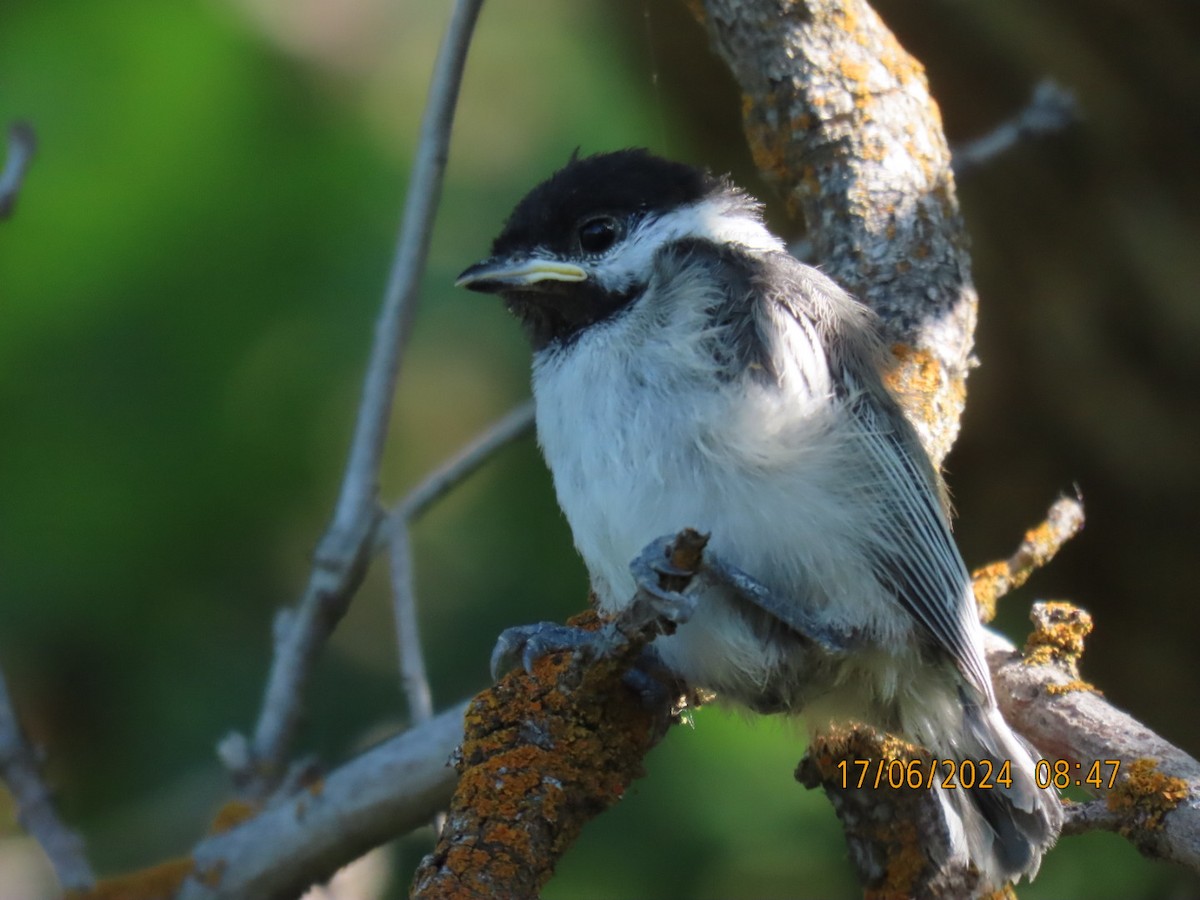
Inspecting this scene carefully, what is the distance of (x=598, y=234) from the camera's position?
226cm

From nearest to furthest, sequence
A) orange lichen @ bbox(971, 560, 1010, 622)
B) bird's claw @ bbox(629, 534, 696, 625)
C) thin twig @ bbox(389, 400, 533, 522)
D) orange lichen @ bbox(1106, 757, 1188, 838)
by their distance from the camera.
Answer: bird's claw @ bbox(629, 534, 696, 625)
orange lichen @ bbox(1106, 757, 1188, 838)
orange lichen @ bbox(971, 560, 1010, 622)
thin twig @ bbox(389, 400, 533, 522)

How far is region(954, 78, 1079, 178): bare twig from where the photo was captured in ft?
9.64

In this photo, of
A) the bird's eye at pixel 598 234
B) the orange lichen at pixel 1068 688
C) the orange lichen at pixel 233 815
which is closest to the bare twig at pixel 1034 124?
the bird's eye at pixel 598 234

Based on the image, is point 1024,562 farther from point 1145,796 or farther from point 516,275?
point 516,275

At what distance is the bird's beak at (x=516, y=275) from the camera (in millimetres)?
2182

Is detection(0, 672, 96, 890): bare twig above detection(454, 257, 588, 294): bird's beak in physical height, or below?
below

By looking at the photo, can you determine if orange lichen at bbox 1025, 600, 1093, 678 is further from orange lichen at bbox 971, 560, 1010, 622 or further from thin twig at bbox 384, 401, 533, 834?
thin twig at bbox 384, 401, 533, 834

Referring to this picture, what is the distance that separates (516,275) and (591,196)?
0.21m

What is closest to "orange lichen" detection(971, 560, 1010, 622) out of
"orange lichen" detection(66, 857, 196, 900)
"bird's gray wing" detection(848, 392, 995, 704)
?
"bird's gray wing" detection(848, 392, 995, 704)

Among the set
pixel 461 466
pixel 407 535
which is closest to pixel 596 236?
pixel 461 466

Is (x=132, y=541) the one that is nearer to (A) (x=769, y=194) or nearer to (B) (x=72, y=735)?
(B) (x=72, y=735)

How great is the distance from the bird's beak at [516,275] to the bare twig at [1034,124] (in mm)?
1241

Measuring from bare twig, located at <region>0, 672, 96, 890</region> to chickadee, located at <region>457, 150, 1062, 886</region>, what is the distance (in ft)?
4.14

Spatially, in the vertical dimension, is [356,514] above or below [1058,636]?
above
